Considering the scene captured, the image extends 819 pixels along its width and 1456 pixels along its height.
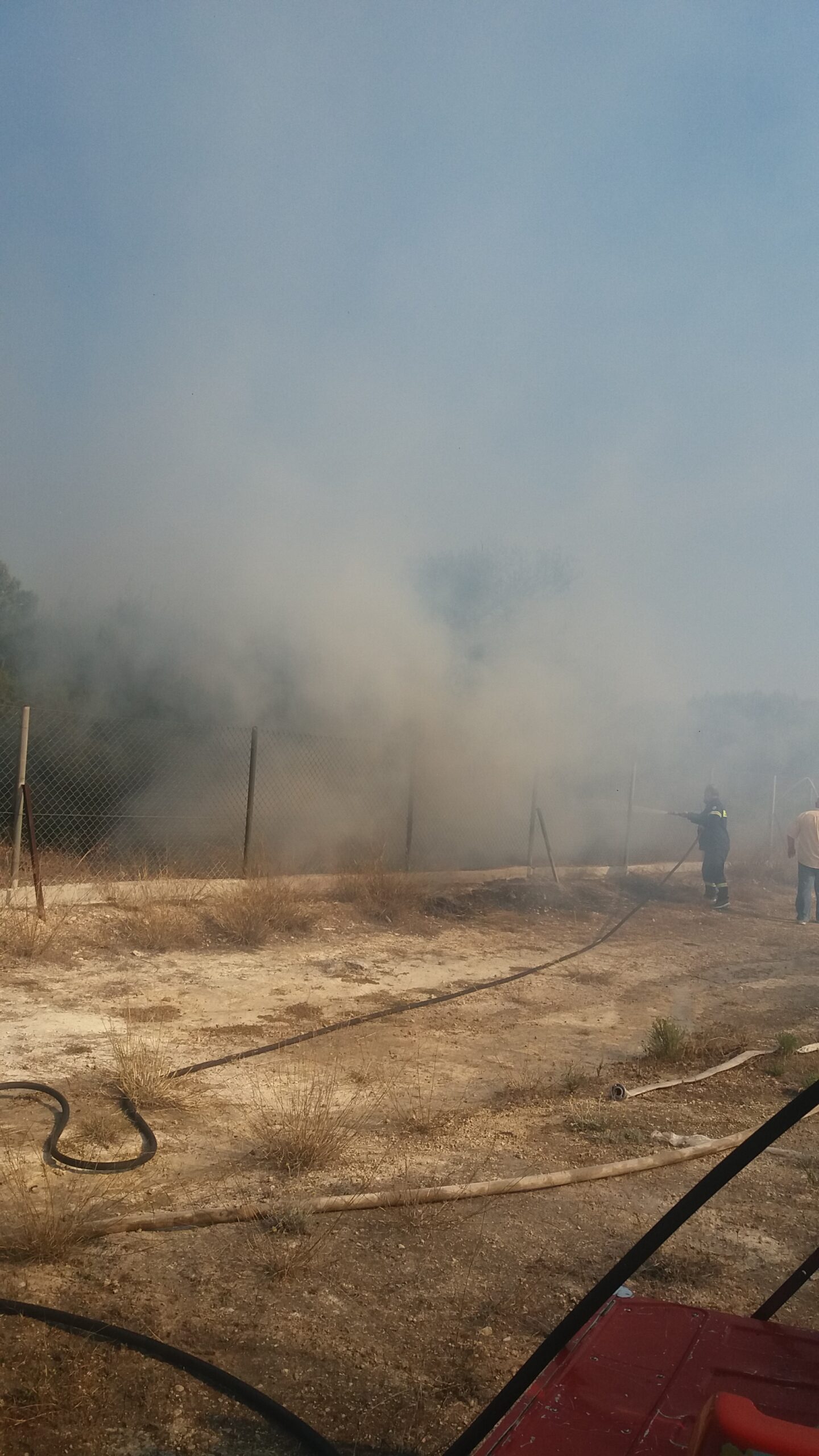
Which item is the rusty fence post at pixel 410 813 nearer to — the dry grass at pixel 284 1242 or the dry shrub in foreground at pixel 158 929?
the dry shrub in foreground at pixel 158 929

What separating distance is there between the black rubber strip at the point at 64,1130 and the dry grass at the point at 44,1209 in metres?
0.04

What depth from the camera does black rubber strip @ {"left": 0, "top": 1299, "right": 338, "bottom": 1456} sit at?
213cm

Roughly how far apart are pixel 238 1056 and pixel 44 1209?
1921 mm

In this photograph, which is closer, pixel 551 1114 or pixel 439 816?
pixel 551 1114

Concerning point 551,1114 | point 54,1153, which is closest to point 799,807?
point 551,1114

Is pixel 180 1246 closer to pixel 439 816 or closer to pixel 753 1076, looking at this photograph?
pixel 753 1076

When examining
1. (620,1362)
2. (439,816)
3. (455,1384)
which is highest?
(439,816)

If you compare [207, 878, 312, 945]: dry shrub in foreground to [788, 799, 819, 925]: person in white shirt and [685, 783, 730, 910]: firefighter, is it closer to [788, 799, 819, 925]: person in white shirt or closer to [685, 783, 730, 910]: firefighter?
[685, 783, 730, 910]: firefighter

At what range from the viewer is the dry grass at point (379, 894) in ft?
30.4

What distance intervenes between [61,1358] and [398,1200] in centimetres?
121

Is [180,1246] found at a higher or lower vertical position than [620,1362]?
lower

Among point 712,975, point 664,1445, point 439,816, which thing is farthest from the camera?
point 439,816

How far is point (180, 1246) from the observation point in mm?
2934

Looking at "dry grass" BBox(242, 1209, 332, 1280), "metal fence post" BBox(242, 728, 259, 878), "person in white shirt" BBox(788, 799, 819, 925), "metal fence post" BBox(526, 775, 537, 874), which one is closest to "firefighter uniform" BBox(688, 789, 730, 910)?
"person in white shirt" BBox(788, 799, 819, 925)
